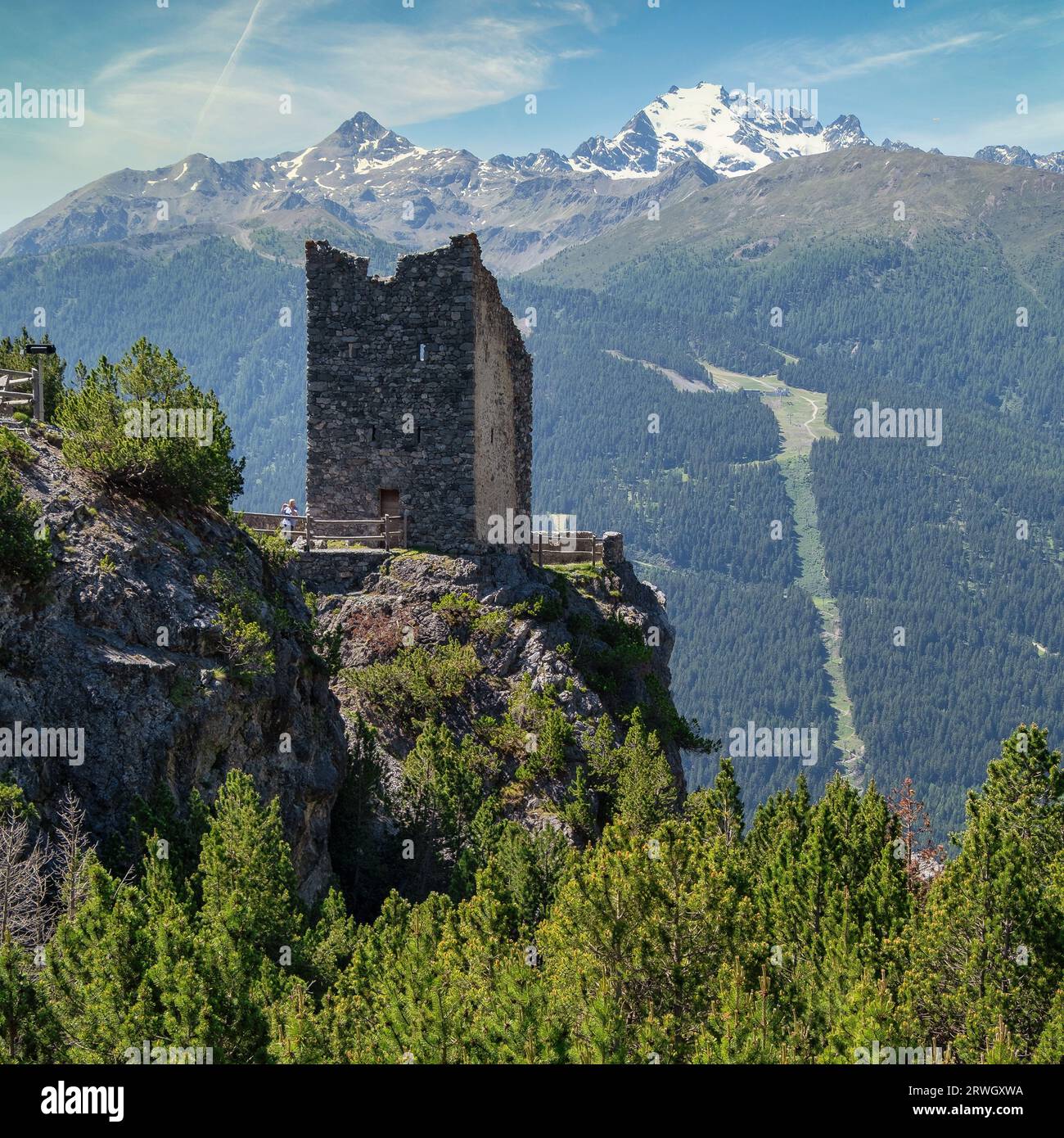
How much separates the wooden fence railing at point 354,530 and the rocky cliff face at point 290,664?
28.7 inches

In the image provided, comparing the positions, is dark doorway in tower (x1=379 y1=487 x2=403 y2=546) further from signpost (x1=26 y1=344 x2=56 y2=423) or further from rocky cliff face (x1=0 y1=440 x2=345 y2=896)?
signpost (x1=26 y1=344 x2=56 y2=423)

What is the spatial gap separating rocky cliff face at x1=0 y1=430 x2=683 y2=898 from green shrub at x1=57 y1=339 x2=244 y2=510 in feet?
1.92

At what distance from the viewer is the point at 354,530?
41875mm

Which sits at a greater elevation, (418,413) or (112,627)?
(418,413)

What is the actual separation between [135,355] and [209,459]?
9.17 feet

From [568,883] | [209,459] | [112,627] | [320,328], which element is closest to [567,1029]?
[568,883]

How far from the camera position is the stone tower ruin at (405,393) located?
40.4 metres

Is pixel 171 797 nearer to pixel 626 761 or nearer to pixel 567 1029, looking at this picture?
pixel 567 1029

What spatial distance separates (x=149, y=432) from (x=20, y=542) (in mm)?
5182

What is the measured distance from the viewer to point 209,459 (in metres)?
29.8

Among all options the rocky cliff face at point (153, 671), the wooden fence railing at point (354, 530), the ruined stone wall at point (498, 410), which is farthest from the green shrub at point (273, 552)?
the ruined stone wall at point (498, 410)
